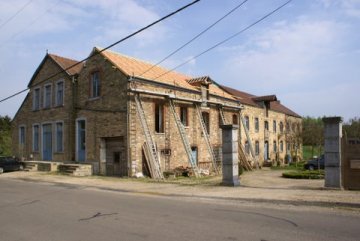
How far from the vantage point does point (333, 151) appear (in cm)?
1496

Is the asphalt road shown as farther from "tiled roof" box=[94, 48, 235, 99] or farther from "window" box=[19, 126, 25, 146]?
"window" box=[19, 126, 25, 146]

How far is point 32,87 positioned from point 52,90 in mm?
3660

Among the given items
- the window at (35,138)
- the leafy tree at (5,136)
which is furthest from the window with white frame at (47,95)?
the leafy tree at (5,136)

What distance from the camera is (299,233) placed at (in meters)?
7.52

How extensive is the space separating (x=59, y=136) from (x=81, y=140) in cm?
294

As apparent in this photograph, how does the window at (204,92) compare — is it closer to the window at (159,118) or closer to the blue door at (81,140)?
the window at (159,118)

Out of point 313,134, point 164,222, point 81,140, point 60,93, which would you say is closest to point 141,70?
point 81,140

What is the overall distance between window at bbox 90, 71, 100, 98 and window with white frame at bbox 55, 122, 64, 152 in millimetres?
4468

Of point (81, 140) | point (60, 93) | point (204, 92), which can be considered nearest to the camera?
point (81, 140)

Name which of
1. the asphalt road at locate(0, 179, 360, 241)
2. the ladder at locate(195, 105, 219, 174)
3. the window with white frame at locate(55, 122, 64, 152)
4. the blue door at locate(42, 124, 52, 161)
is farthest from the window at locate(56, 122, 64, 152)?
the asphalt road at locate(0, 179, 360, 241)

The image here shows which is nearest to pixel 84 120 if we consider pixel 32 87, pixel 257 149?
pixel 32 87

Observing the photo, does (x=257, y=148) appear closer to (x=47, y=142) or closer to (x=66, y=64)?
(x=66, y=64)

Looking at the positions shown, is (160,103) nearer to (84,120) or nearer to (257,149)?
(84,120)

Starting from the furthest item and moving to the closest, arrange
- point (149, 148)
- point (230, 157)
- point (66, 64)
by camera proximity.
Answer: point (66, 64) < point (149, 148) < point (230, 157)
